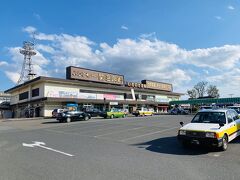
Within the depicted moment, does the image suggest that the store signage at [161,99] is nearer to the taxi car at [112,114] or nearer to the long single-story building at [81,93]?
the long single-story building at [81,93]

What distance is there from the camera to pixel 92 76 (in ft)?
182

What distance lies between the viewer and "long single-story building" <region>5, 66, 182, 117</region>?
43.7 m

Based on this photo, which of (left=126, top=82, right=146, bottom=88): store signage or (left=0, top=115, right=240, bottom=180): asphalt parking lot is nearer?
(left=0, top=115, right=240, bottom=180): asphalt parking lot

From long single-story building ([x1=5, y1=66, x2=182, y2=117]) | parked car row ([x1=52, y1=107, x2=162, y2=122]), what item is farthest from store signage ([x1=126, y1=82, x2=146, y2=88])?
parked car row ([x1=52, y1=107, x2=162, y2=122])

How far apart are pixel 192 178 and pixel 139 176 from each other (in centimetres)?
136

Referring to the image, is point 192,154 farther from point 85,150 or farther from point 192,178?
point 85,150

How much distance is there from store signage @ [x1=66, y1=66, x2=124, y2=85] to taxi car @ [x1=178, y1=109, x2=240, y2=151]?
42.9 metres

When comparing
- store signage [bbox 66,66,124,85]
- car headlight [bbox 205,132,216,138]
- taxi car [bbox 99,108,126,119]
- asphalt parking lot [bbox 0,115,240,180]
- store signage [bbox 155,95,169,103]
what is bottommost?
asphalt parking lot [bbox 0,115,240,180]

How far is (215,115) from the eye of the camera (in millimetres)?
10484

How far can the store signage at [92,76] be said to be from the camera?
5103 centimetres

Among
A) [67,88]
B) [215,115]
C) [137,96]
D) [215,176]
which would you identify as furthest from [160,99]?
[215,176]

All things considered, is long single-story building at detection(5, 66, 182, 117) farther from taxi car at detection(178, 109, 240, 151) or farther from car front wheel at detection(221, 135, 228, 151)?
car front wheel at detection(221, 135, 228, 151)

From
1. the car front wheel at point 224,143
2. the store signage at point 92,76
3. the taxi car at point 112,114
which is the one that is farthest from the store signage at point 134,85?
the car front wheel at point 224,143

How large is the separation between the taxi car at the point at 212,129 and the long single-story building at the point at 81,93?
35320 millimetres
